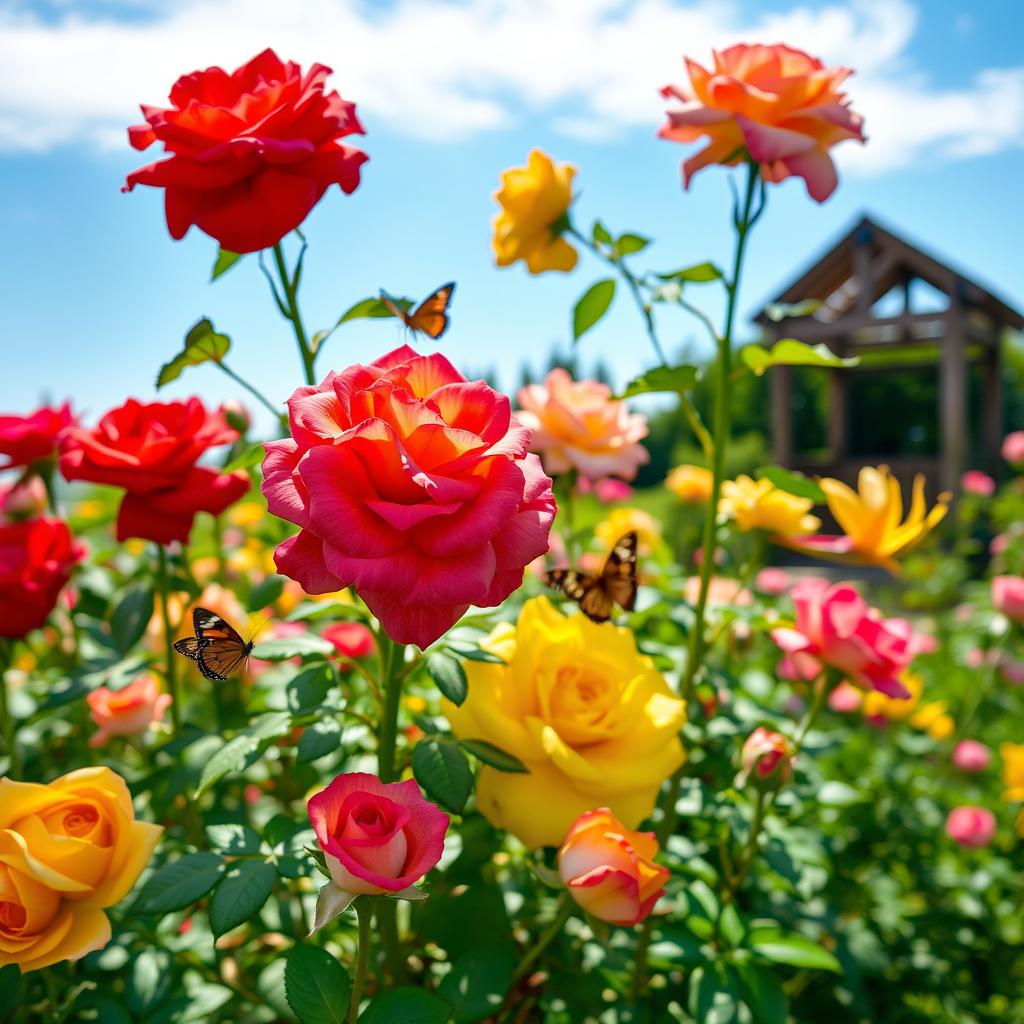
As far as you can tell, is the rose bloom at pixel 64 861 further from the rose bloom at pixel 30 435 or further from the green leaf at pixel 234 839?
the rose bloom at pixel 30 435

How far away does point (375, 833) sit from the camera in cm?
56

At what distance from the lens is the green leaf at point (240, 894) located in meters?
0.64

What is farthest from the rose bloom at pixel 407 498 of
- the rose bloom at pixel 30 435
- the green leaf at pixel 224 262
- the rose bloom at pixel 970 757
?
the rose bloom at pixel 970 757

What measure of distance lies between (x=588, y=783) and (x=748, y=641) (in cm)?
88

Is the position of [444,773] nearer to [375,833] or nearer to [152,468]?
[375,833]

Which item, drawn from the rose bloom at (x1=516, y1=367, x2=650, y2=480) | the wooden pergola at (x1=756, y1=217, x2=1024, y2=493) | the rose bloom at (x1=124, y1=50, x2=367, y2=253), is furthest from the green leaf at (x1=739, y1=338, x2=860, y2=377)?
the wooden pergola at (x1=756, y1=217, x2=1024, y2=493)

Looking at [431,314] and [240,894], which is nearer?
[240,894]

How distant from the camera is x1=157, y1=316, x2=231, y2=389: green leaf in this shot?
2.65 feet

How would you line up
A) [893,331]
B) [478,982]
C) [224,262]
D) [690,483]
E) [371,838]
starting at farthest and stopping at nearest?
[893,331], [690,483], [224,262], [478,982], [371,838]

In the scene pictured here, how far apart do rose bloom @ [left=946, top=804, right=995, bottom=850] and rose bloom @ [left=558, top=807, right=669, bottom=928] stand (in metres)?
1.49

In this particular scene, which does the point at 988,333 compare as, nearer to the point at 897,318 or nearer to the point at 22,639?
the point at 897,318

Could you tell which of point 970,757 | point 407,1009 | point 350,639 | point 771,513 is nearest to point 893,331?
point 970,757

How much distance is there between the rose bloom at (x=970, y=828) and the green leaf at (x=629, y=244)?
153cm

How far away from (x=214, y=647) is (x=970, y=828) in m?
1.78
